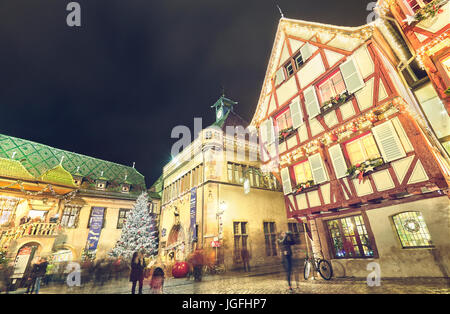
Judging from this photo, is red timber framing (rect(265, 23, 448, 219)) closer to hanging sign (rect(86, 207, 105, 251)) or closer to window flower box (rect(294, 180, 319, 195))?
window flower box (rect(294, 180, 319, 195))

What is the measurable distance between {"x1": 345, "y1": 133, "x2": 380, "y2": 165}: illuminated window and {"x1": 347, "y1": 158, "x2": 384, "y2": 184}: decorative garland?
363 millimetres

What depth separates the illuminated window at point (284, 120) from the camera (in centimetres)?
1125

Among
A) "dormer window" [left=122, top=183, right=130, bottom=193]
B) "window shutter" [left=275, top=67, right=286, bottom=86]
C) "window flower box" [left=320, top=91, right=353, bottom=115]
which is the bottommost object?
"window flower box" [left=320, top=91, right=353, bottom=115]

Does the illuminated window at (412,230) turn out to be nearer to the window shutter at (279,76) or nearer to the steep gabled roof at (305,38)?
the steep gabled roof at (305,38)

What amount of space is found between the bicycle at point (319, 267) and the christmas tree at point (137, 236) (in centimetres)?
1501

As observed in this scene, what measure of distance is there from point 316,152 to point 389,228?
13.1 feet

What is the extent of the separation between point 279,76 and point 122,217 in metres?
20.8

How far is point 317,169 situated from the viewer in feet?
30.3

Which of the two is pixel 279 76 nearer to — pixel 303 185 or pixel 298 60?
pixel 298 60

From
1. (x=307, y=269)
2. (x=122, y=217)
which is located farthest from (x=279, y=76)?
(x=122, y=217)

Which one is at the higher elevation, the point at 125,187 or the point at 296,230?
the point at 125,187

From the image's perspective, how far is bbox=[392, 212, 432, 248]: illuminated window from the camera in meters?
6.86

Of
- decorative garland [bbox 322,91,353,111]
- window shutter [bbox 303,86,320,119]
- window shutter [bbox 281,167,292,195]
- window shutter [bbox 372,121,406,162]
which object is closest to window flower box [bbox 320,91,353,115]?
decorative garland [bbox 322,91,353,111]

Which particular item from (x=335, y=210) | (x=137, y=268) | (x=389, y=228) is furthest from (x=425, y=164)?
(x=137, y=268)
